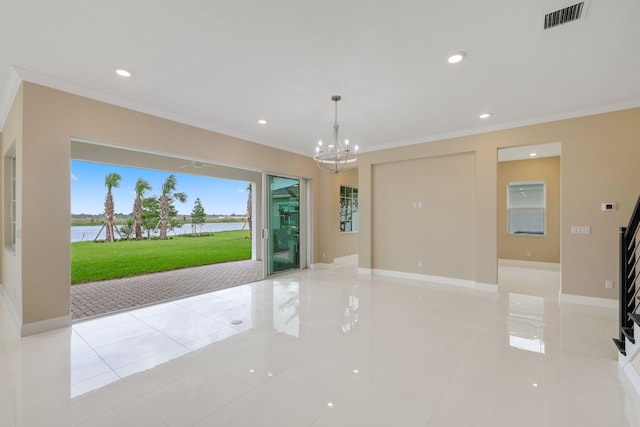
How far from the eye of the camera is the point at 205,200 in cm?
1373

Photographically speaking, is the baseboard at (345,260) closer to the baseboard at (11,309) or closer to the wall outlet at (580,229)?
the wall outlet at (580,229)

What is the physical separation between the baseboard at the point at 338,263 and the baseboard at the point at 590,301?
480cm

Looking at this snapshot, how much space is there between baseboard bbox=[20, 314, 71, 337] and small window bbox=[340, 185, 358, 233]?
6.24 meters

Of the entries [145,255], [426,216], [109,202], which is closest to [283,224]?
[426,216]

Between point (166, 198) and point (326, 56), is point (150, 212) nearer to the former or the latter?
point (166, 198)

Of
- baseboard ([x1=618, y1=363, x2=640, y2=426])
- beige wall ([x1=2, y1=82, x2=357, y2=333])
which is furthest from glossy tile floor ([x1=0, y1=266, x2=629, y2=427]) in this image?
beige wall ([x1=2, y1=82, x2=357, y2=333])

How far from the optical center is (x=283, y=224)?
680cm

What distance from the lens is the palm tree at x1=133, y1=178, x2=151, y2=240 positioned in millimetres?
12109

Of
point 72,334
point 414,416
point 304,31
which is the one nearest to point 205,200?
point 72,334

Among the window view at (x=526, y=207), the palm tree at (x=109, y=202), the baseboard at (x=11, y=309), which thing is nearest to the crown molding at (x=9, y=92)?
the baseboard at (x=11, y=309)

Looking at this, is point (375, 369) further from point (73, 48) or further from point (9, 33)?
point (9, 33)

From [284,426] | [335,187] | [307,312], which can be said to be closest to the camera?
[284,426]

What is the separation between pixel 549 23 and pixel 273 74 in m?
2.71

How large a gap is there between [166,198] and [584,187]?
14.8 m
